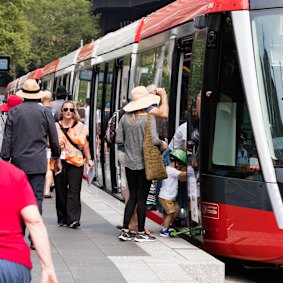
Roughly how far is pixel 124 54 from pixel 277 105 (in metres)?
6.89

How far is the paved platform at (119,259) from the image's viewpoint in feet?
27.8

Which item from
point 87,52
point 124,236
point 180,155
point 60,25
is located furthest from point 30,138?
point 60,25

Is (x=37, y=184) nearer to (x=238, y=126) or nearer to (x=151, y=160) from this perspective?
(x=151, y=160)

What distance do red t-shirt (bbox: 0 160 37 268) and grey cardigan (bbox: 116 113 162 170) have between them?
5713mm

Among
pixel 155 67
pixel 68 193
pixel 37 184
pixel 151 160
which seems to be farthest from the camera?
pixel 155 67

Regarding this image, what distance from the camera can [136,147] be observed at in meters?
10.5

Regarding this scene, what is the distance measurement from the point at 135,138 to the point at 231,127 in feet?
4.30

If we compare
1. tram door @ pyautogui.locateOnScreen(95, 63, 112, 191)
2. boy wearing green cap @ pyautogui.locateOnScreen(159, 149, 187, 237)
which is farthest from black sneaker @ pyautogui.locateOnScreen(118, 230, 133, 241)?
tram door @ pyautogui.locateOnScreen(95, 63, 112, 191)

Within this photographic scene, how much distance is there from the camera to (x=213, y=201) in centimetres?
974

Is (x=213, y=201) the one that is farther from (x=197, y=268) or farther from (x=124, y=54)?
(x=124, y=54)

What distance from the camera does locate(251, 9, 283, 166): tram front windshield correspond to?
9.40 m

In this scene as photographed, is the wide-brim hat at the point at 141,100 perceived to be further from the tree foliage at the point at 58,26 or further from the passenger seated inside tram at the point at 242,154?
the tree foliage at the point at 58,26

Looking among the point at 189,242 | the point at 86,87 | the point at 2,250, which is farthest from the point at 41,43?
the point at 2,250

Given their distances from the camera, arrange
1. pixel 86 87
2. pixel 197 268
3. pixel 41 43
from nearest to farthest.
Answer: pixel 197 268 < pixel 86 87 < pixel 41 43
